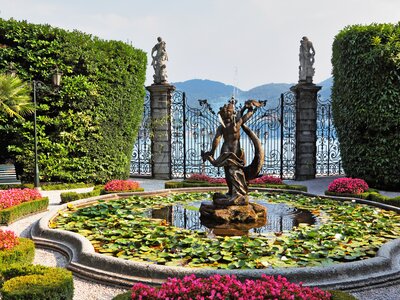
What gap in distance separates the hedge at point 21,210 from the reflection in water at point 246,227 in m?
3.03

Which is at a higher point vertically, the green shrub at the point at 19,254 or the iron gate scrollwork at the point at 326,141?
the iron gate scrollwork at the point at 326,141

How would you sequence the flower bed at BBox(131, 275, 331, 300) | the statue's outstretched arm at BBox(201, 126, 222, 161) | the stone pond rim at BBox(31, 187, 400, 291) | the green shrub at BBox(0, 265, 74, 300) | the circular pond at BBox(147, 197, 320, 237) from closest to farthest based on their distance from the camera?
1. the flower bed at BBox(131, 275, 331, 300)
2. the green shrub at BBox(0, 265, 74, 300)
3. the stone pond rim at BBox(31, 187, 400, 291)
4. the circular pond at BBox(147, 197, 320, 237)
5. the statue's outstretched arm at BBox(201, 126, 222, 161)

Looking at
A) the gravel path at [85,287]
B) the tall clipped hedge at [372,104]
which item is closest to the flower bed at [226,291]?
the gravel path at [85,287]

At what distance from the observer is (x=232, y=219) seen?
8.05 meters

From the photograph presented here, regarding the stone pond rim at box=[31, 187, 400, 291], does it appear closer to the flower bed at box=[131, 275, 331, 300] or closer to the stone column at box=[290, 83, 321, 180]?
the flower bed at box=[131, 275, 331, 300]

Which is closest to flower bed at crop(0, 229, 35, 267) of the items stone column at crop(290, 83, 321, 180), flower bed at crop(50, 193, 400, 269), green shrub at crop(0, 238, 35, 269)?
green shrub at crop(0, 238, 35, 269)

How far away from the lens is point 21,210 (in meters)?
9.55

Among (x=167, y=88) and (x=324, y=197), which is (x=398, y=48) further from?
(x=167, y=88)

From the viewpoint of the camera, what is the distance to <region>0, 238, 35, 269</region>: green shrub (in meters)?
5.69

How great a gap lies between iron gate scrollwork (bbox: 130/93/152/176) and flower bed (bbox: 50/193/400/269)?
29.5 ft

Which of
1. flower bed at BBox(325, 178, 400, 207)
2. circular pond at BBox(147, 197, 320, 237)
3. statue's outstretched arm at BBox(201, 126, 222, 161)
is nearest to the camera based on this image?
circular pond at BBox(147, 197, 320, 237)

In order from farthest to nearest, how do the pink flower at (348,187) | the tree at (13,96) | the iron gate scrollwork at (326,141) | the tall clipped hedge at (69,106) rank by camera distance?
the iron gate scrollwork at (326,141), the tall clipped hedge at (69,106), the tree at (13,96), the pink flower at (348,187)

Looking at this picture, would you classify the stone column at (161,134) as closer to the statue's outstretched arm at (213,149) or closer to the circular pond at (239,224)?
the circular pond at (239,224)

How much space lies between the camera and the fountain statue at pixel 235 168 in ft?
26.8
